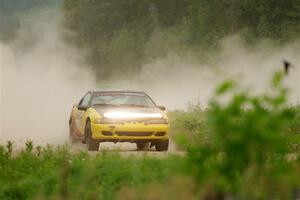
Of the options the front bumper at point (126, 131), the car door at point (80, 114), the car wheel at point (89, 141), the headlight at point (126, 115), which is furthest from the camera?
the car door at point (80, 114)

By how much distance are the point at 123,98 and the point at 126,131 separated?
245 centimetres

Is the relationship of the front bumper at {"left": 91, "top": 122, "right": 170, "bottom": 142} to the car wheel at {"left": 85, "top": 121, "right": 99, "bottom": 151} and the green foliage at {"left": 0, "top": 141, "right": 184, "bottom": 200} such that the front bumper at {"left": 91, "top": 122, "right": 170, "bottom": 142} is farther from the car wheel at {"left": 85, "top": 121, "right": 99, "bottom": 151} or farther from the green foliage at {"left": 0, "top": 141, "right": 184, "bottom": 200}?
the green foliage at {"left": 0, "top": 141, "right": 184, "bottom": 200}

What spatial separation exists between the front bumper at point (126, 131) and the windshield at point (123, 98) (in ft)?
4.62

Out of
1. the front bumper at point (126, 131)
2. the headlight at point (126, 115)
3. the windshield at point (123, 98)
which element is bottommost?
the front bumper at point (126, 131)

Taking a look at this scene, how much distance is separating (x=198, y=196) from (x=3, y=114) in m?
43.7

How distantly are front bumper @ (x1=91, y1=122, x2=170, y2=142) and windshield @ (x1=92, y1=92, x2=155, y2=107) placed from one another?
1.41 meters

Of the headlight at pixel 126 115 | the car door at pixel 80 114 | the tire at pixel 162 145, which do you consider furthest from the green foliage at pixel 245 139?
the car door at pixel 80 114

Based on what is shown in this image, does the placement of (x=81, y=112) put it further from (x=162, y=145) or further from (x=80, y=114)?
(x=162, y=145)

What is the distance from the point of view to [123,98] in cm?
2667

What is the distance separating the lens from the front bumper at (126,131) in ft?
79.7

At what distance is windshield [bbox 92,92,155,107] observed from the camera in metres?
25.8

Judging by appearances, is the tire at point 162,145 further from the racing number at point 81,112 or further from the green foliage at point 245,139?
the green foliage at point 245,139

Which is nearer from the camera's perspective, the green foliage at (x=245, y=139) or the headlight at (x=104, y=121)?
the green foliage at (x=245, y=139)

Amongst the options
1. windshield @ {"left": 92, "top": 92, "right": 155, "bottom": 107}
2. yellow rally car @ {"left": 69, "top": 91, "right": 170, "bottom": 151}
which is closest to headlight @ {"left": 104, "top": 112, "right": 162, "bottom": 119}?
yellow rally car @ {"left": 69, "top": 91, "right": 170, "bottom": 151}
